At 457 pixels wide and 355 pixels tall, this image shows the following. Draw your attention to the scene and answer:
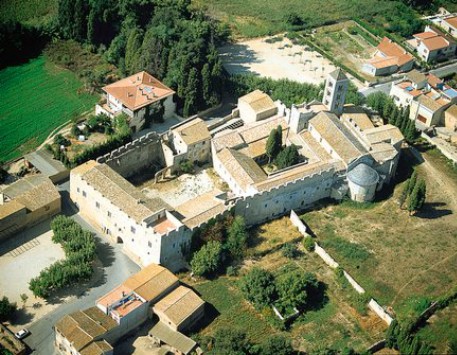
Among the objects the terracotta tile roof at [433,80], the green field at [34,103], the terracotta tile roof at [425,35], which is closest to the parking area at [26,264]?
the green field at [34,103]

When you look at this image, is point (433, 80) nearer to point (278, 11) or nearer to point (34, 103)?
point (278, 11)

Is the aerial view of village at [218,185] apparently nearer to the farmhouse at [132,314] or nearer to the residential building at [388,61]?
the farmhouse at [132,314]

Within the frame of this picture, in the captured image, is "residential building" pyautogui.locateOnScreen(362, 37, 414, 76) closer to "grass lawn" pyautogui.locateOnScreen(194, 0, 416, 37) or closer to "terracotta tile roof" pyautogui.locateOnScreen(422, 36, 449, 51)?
"terracotta tile roof" pyautogui.locateOnScreen(422, 36, 449, 51)

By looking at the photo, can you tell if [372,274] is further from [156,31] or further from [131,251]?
[156,31]

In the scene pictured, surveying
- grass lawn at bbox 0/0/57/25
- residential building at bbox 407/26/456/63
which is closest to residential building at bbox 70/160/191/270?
grass lawn at bbox 0/0/57/25

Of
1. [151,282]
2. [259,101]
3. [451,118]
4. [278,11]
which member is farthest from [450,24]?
[151,282]

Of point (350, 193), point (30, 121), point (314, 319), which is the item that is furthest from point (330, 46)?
point (314, 319)
